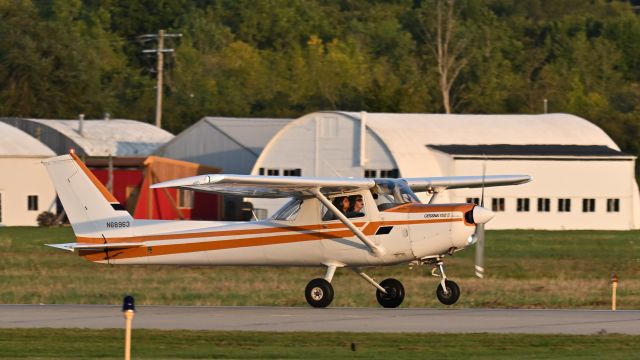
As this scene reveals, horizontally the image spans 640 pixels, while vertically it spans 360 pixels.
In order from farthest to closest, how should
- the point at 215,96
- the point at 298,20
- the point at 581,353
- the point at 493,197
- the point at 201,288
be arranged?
the point at 298,20
the point at 215,96
the point at 493,197
the point at 201,288
the point at 581,353

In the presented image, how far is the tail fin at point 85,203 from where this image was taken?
2411 cm

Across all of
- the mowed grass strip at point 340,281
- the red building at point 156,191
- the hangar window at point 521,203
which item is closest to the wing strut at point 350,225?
the mowed grass strip at point 340,281

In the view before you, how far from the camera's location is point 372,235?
938 inches

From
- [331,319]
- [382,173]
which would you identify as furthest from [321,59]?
[331,319]

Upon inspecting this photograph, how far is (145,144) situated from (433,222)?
50.4m

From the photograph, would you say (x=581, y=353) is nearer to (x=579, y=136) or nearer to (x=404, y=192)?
(x=404, y=192)

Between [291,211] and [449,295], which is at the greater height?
[291,211]

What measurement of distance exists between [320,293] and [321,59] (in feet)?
276

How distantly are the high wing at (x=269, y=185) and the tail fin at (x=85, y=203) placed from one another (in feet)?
5.92

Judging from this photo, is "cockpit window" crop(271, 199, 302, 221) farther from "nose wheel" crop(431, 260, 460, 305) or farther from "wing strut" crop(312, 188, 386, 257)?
"nose wheel" crop(431, 260, 460, 305)

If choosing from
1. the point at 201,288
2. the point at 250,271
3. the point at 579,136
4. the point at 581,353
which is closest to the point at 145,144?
the point at 579,136

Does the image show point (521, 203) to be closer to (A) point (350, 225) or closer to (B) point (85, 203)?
(A) point (350, 225)

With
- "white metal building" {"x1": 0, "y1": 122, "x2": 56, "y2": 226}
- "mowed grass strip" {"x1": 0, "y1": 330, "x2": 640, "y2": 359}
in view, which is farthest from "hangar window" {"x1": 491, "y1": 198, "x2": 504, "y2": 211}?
"mowed grass strip" {"x1": 0, "y1": 330, "x2": 640, "y2": 359}

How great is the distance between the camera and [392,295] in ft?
80.7
